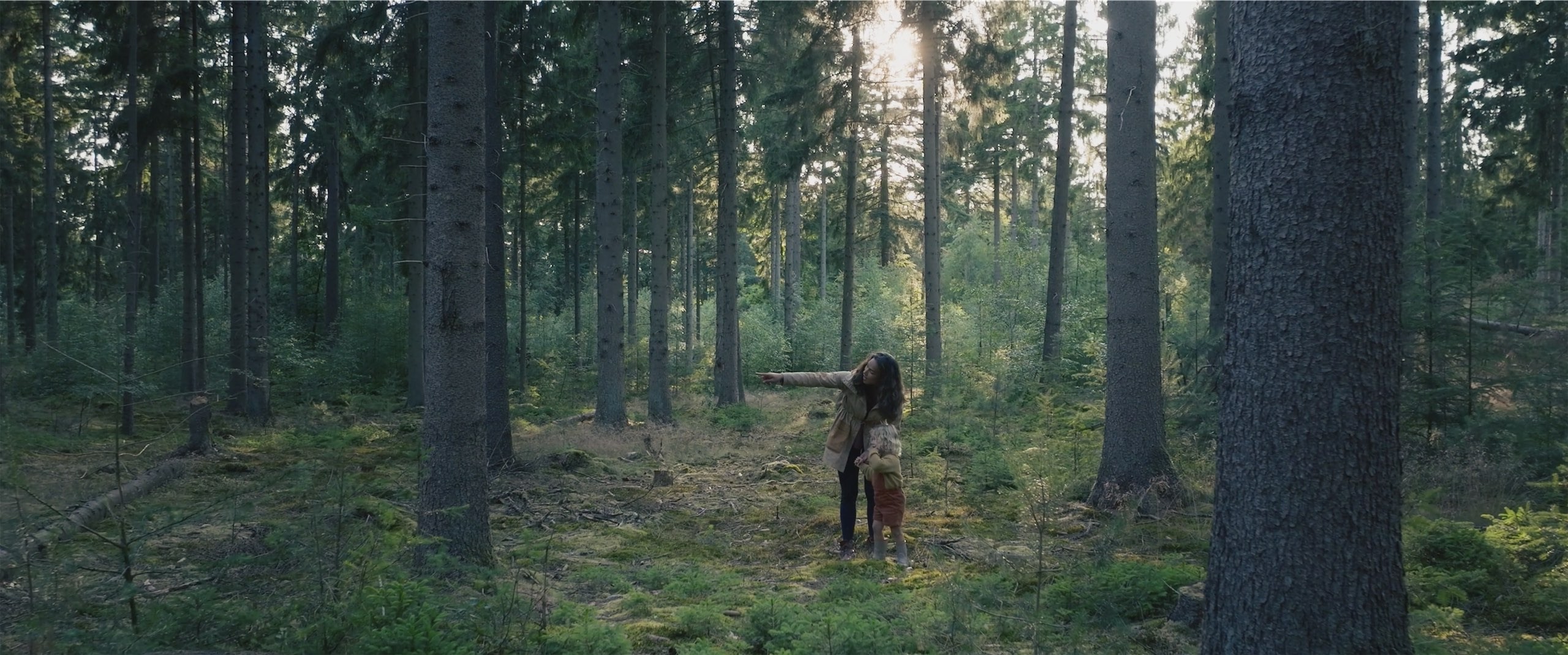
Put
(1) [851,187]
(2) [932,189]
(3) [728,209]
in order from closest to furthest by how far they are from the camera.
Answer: (3) [728,209] < (2) [932,189] < (1) [851,187]

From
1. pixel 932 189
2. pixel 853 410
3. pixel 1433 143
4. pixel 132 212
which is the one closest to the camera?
pixel 853 410

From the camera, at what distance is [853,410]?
24.9 feet

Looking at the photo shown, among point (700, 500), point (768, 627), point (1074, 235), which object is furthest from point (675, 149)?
point (1074, 235)

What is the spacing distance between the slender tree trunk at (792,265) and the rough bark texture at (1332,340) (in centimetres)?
2469

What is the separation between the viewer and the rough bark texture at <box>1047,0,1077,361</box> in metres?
18.1

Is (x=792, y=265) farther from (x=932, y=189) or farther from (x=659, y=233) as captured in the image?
(x=659, y=233)

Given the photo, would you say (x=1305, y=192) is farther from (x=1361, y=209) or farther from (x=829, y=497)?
(x=829, y=497)

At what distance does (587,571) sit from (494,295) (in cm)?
558

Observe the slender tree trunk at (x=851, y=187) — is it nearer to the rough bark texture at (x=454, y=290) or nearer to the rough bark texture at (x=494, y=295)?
the rough bark texture at (x=494, y=295)

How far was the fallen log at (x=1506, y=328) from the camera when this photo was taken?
28.6 ft

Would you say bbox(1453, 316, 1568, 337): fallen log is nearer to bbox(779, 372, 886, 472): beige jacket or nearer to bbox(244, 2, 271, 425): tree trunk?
bbox(779, 372, 886, 472): beige jacket

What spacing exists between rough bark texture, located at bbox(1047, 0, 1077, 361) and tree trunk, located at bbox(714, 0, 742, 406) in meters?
6.66

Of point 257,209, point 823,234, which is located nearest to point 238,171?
point 257,209

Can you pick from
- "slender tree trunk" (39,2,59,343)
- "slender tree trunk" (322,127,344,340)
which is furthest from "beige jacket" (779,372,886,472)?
"slender tree trunk" (322,127,344,340)
